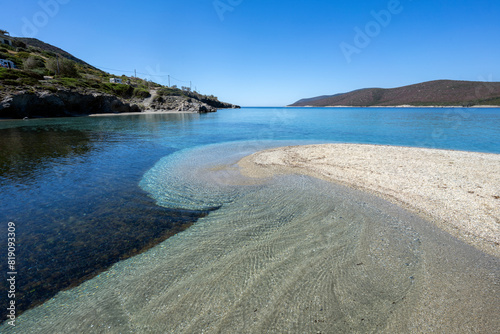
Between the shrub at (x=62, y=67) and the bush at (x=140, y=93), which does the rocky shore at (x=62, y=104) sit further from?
the shrub at (x=62, y=67)

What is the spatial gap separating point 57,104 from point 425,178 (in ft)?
240

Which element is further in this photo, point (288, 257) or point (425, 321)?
point (288, 257)

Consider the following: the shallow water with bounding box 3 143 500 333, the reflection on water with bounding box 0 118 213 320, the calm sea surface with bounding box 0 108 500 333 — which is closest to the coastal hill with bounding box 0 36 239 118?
the reflection on water with bounding box 0 118 213 320

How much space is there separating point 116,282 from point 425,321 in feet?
18.6

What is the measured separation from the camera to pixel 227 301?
3.68m

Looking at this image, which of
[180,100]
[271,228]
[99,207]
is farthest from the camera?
[180,100]

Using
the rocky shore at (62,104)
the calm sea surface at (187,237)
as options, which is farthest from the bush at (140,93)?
the calm sea surface at (187,237)

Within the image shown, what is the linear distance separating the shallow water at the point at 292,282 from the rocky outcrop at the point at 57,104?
61.8 meters

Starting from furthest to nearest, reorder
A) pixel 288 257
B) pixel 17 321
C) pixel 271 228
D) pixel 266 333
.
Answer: pixel 271 228 < pixel 288 257 < pixel 17 321 < pixel 266 333

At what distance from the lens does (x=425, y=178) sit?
9.62 m

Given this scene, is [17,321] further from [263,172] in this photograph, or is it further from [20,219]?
[263,172]

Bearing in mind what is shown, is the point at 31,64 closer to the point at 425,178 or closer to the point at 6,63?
the point at 6,63

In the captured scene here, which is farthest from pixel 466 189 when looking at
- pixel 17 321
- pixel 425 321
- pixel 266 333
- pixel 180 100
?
pixel 180 100

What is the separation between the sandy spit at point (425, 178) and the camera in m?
6.18
